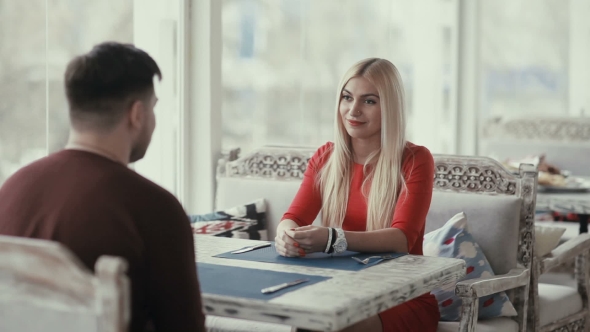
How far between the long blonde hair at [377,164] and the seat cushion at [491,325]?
16.2 inches

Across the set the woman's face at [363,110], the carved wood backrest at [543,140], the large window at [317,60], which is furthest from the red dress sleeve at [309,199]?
the carved wood backrest at [543,140]

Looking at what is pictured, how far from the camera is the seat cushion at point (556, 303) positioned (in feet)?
11.0

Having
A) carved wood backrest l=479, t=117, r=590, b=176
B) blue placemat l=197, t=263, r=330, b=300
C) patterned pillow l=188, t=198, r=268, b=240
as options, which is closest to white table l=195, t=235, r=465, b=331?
blue placemat l=197, t=263, r=330, b=300

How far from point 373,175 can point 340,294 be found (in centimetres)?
107

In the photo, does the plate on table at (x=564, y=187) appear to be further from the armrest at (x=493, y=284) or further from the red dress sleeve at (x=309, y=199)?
the red dress sleeve at (x=309, y=199)

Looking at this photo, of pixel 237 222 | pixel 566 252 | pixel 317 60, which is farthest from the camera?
pixel 317 60

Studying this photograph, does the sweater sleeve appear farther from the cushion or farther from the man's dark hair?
the cushion

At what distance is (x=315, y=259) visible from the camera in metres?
2.51

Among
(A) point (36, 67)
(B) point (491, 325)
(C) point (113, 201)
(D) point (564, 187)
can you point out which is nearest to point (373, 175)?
(B) point (491, 325)

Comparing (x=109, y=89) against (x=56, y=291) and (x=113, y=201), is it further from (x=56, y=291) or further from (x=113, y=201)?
(x=56, y=291)

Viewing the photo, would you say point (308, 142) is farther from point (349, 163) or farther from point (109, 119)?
point (109, 119)

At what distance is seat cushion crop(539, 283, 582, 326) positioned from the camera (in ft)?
11.0

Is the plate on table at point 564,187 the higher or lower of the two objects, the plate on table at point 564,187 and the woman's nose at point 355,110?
the lower

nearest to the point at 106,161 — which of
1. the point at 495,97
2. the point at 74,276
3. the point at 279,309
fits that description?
the point at 74,276
